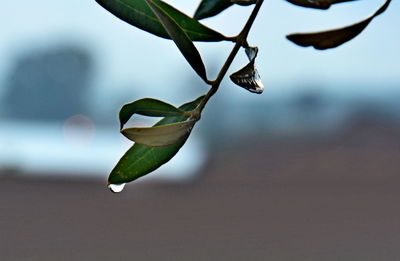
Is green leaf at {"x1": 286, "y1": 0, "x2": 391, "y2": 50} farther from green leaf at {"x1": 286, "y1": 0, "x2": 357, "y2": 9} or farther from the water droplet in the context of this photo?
the water droplet

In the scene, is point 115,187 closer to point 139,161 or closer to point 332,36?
point 139,161

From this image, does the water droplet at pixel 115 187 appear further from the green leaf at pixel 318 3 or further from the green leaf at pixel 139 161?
the green leaf at pixel 318 3

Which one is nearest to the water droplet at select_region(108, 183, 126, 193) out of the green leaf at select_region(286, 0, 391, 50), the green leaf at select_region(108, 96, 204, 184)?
the green leaf at select_region(108, 96, 204, 184)

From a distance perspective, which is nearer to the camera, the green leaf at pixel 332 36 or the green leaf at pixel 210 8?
the green leaf at pixel 332 36

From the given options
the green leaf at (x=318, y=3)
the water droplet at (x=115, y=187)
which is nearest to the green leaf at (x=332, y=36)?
the green leaf at (x=318, y=3)

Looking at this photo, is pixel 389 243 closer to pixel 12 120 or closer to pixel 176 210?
pixel 176 210

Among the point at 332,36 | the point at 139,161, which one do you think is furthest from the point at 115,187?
the point at 332,36

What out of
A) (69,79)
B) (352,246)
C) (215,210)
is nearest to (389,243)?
(352,246)
